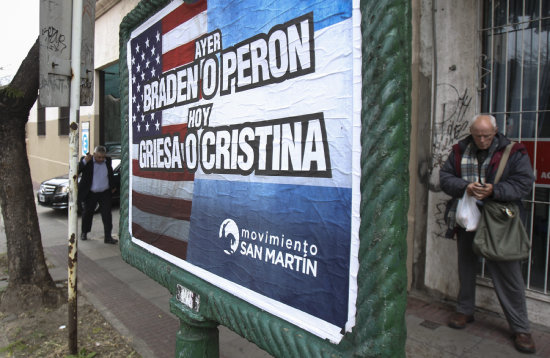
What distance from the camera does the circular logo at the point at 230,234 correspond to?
1.37 meters

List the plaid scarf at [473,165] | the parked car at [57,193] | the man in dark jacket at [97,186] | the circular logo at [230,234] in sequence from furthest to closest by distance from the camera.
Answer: the parked car at [57,193] → the man in dark jacket at [97,186] → the plaid scarf at [473,165] → the circular logo at [230,234]

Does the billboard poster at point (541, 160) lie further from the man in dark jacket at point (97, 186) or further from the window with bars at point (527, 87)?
the man in dark jacket at point (97, 186)

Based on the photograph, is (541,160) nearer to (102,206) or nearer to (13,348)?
(13,348)

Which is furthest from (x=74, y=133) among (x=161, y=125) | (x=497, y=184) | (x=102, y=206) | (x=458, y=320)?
(x=102, y=206)

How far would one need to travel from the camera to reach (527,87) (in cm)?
396

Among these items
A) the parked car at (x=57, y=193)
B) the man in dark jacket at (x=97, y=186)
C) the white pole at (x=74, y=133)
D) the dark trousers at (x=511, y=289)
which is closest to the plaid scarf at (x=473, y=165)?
the dark trousers at (x=511, y=289)

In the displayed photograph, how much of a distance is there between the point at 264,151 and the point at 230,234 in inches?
13.4

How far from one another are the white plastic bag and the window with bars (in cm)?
92

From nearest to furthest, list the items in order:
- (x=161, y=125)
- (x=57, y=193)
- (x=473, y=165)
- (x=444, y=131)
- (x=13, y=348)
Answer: (x=161, y=125) → (x=473, y=165) → (x=13, y=348) → (x=444, y=131) → (x=57, y=193)

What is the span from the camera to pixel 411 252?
464cm

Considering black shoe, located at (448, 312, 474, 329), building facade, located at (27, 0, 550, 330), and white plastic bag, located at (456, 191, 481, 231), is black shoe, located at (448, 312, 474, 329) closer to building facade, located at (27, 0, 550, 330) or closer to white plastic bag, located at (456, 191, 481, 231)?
building facade, located at (27, 0, 550, 330)

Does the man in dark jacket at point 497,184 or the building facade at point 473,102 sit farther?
the building facade at point 473,102

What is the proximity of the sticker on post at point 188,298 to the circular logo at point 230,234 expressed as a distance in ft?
0.94

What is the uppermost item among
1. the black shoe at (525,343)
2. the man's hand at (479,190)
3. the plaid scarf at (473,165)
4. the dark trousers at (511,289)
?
the plaid scarf at (473,165)
